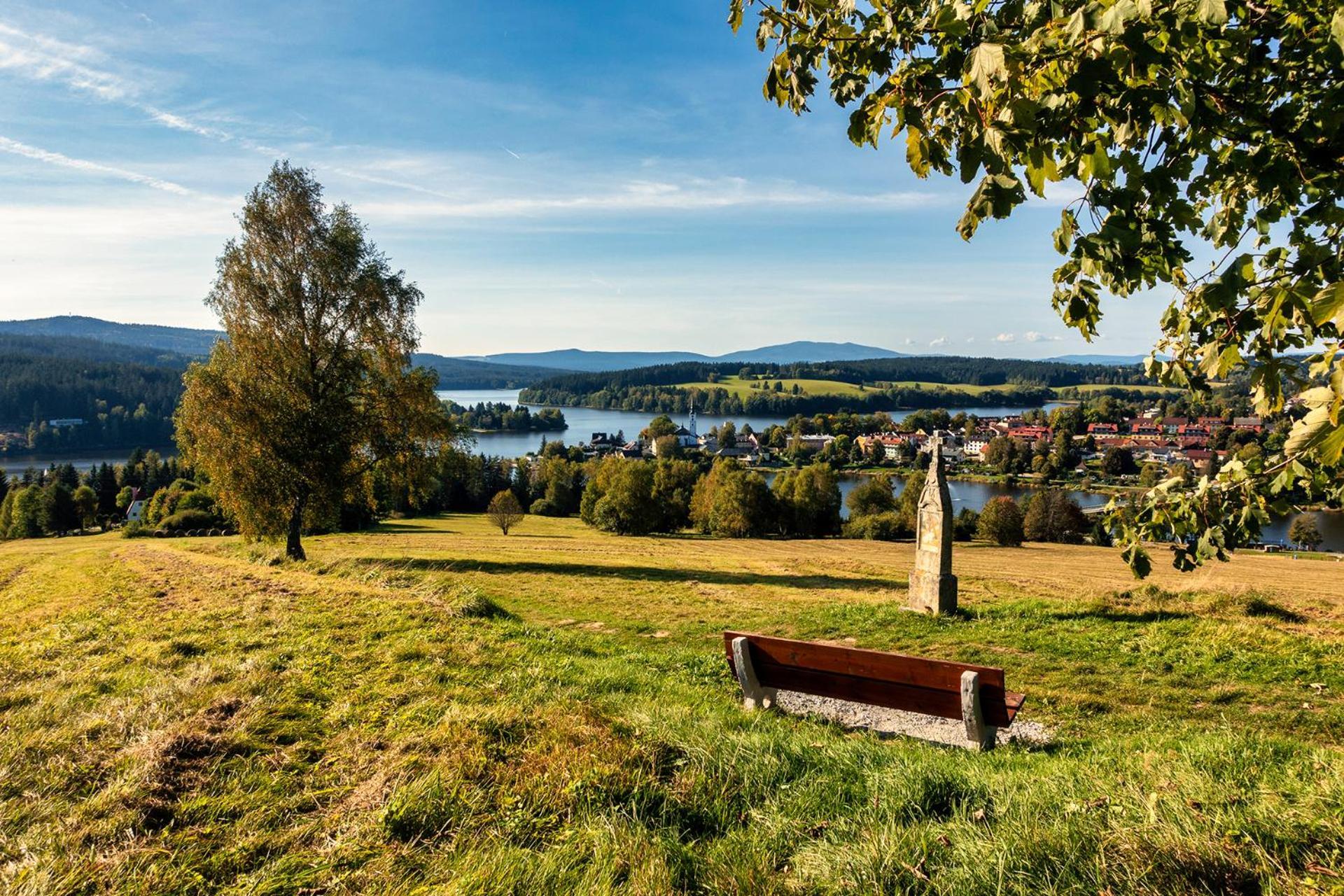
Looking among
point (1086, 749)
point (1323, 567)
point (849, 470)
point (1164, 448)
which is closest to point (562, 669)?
point (1086, 749)

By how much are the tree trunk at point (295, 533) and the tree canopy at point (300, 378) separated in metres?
0.05

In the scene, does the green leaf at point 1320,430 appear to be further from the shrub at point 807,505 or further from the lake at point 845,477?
the shrub at point 807,505

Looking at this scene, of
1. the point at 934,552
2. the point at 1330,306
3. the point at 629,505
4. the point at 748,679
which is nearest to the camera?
the point at 1330,306

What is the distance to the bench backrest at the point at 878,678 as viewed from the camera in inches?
202

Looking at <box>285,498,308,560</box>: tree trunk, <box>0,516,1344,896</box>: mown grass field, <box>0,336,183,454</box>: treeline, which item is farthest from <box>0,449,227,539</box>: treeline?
<box>0,336,183,454</box>: treeline

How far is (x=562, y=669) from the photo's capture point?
6488mm

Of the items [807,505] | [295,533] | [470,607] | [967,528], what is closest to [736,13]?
[470,607]

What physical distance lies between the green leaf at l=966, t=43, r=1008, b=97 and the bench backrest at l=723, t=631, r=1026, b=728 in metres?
4.21

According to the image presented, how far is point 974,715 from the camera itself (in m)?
5.11

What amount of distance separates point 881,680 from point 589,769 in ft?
9.26

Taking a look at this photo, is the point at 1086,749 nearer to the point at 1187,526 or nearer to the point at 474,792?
the point at 1187,526

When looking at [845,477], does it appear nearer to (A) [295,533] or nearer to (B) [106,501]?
(B) [106,501]

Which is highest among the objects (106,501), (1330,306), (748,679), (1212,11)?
(1212,11)

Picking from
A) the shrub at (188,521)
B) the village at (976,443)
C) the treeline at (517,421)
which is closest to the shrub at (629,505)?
the shrub at (188,521)
